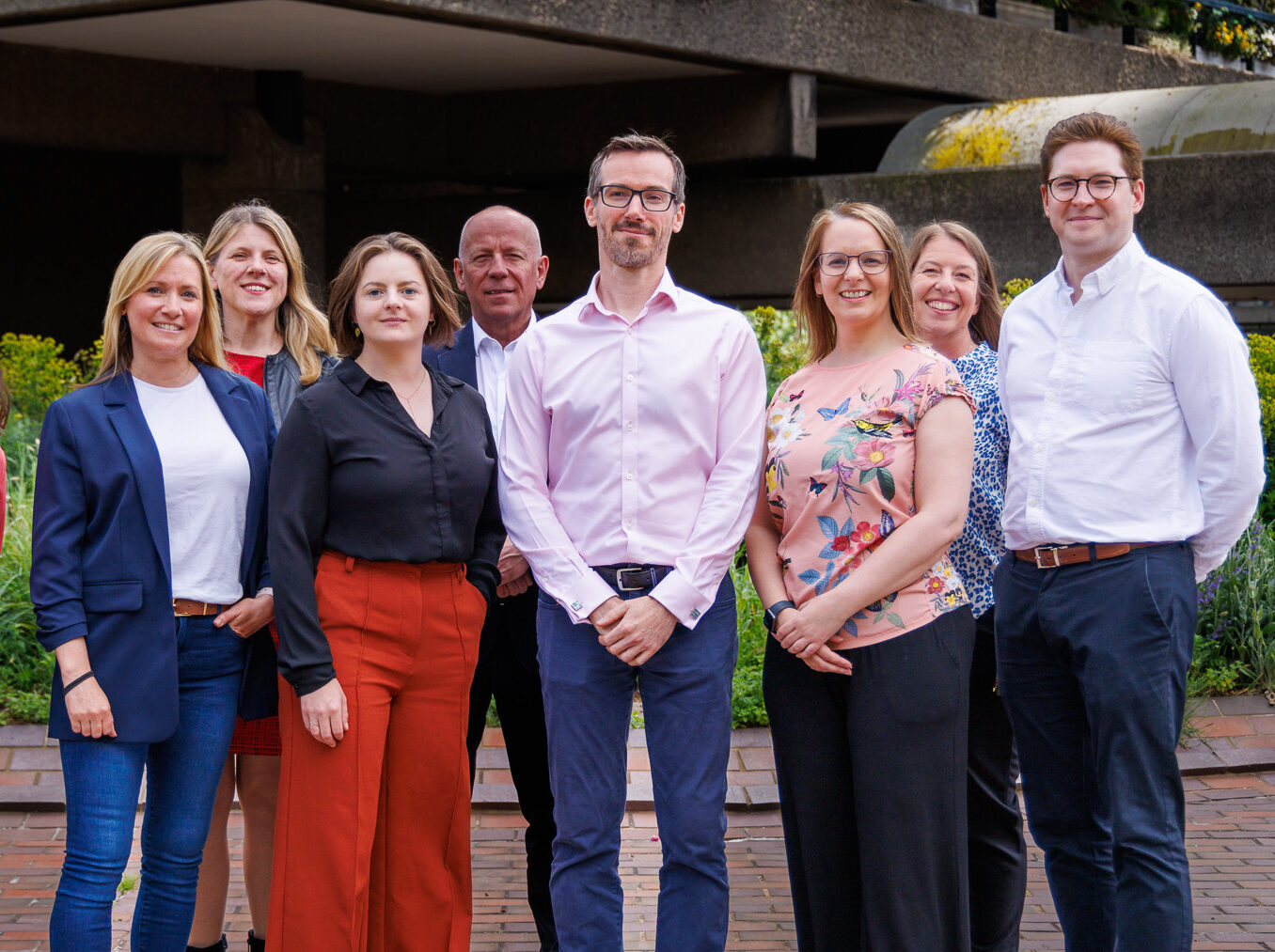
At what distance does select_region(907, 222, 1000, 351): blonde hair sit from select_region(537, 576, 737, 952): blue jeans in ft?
4.18

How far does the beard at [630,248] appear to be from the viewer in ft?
11.3

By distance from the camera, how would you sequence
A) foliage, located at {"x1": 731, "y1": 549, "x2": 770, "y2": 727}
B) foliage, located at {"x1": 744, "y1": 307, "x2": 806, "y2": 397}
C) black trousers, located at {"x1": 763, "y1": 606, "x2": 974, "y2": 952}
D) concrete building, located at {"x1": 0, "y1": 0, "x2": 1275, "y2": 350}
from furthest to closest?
concrete building, located at {"x1": 0, "y1": 0, "x2": 1275, "y2": 350} < foliage, located at {"x1": 744, "y1": 307, "x2": 806, "y2": 397} < foliage, located at {"x1": 731, "y1": 549, "x2": 770, "y2": 727} < black trousers, located at {"x1": 763, "y1": 606, "x2": 974, "y2": 952}

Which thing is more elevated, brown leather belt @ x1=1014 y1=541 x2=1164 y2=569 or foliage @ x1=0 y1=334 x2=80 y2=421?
foliage @ x1=0 y1=334 x2=80 y2=421

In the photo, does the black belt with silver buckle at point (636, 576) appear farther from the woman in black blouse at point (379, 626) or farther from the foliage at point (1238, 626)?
the foliage at point (1238, 626)

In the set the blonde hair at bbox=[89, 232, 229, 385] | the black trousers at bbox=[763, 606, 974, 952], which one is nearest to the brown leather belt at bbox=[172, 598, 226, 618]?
the blonde hair at bbox=[89, 232, 229, 385]

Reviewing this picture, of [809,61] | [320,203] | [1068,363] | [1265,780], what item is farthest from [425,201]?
[1068,363]

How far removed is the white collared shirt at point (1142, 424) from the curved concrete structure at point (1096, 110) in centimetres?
781

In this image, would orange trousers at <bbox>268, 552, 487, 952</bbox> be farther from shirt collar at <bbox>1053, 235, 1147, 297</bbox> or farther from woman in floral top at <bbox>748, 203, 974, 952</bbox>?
shirt collar at <bbox>1053, 235, 1147, 297</bbox>

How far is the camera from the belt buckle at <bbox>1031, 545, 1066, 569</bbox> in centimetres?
331

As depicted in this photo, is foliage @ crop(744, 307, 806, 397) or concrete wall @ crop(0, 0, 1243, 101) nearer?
foliage @ crop(744, 307, 806, 397)

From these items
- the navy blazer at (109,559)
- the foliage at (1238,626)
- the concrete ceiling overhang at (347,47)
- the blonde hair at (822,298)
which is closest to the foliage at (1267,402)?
the foliage at (1238,626)

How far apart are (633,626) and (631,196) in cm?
109

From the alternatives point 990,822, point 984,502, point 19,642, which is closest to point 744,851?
point 990,822

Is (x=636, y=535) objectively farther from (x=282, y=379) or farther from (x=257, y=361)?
(x=257, y=361)
